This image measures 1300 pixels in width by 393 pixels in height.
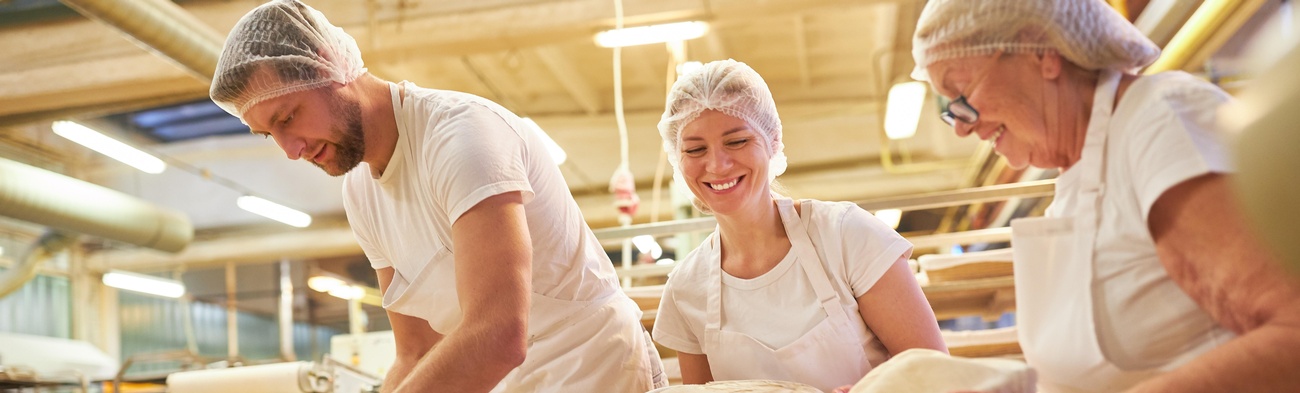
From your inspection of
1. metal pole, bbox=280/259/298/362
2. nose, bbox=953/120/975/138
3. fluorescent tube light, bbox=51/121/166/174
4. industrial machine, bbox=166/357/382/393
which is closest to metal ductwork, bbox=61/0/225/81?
industrial machine, bbox=166/357/382/393

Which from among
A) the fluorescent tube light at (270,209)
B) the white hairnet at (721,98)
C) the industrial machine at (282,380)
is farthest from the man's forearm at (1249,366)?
the fluorescent tube light at (270,209)

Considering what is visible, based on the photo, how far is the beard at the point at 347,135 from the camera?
1.60 m

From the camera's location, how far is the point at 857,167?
9516 millimetres

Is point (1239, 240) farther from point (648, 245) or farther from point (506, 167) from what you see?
point (648, 245)

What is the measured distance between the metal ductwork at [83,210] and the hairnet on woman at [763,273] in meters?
6.13

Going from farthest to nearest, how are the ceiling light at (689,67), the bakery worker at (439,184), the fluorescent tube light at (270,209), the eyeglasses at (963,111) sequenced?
1. the fluorescent tube light at (270,209)
2. the ceiling light at (689,67)
3. the bakery worker at (439,184)
4. the eyeglasses at (963,111)

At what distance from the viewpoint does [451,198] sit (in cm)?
145

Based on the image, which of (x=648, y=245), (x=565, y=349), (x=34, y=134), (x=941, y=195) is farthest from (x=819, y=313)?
(x=34, y=134)

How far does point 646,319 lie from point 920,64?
1858mm

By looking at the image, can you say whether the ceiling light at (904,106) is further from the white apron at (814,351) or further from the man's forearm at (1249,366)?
the man's forearm at (1249,366)

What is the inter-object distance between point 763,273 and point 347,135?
80 cm

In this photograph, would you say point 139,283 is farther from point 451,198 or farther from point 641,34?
point 451,198

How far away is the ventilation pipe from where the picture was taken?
643 centimetres

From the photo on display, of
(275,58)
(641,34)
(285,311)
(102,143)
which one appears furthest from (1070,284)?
(285,311)
